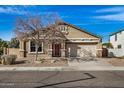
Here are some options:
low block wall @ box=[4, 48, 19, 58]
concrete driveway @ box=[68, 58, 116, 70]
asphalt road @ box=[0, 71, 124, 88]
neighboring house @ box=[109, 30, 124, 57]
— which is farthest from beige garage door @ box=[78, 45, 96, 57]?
asphalt road @ box=[0, 71, 124, 88]

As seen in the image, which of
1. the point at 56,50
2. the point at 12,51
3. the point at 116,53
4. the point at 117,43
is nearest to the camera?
the point at 12,51

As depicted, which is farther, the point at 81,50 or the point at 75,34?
the point at 81,50

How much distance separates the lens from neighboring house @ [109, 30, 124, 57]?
4125cm

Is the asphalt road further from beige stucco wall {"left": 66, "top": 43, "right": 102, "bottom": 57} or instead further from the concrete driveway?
beige stucco wall {"left": 66, "top": 43, "right": 102, "bottom": 57}

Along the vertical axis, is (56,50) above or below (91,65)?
above

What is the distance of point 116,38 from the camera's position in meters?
48.6

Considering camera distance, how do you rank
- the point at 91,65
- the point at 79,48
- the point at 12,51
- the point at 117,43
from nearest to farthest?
the point at 91,65 → the point at 12,51 → the point at 79,48 → the point at 117,43

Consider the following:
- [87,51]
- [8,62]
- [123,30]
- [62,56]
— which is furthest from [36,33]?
[123,30]

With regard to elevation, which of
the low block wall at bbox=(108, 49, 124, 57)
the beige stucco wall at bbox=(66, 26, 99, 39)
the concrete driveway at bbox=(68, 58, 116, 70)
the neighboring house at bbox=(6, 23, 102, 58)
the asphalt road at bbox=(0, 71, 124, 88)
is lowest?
the asphalt road at bbox=(0, 71, 124, 88)

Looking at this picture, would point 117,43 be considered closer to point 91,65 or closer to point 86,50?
point 86,50

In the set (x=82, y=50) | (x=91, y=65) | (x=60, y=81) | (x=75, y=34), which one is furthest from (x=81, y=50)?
(x=60, y=81)

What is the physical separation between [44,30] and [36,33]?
92cm

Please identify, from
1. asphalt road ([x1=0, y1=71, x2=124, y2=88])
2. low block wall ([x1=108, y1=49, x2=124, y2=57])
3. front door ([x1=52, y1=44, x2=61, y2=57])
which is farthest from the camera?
low block wall ([x1=108, y1=49, x2=124, y2=57])

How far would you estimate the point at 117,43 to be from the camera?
47625 millimetres
